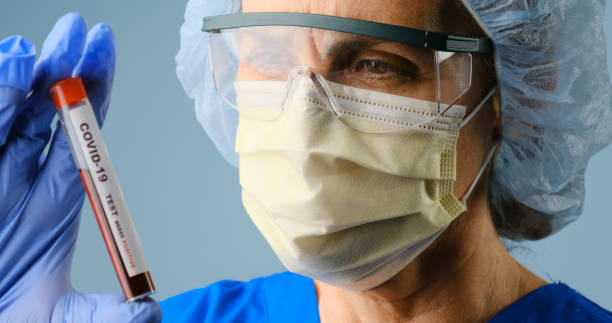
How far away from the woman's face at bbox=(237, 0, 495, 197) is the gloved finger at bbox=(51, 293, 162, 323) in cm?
60

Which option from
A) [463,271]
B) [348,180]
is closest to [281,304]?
[463,271]

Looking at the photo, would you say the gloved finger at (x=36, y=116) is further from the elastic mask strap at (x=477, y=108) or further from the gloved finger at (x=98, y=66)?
the elastic mask strap at (x=477, y=108)

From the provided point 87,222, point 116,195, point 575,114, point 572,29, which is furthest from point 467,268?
point 87,222

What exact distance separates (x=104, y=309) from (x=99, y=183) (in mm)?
268

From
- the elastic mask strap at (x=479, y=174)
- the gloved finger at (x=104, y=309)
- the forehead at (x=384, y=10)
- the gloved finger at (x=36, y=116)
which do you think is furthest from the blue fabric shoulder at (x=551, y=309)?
the gloved finger at (x=36, y=116)

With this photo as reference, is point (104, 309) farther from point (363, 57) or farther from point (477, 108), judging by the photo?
point (477, 108)

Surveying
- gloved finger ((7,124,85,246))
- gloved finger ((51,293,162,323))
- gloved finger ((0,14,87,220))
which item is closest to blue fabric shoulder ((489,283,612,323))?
gloved finger ((51,293,162,323))

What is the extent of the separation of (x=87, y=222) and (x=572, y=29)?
2.32 m

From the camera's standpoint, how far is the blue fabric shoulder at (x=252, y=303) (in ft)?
7.06

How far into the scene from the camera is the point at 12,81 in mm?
1501

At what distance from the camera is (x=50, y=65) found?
1.55m

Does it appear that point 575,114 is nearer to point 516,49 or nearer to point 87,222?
point 516,49

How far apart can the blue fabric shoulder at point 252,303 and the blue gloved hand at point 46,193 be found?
63cm

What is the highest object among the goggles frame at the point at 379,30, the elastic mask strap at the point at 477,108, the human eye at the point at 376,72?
the goggles frame at the point at 379,30
